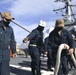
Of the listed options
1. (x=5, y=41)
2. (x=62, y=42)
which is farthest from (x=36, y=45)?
(x=5, y=41)

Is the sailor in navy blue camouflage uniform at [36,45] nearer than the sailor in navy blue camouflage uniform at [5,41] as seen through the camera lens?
No

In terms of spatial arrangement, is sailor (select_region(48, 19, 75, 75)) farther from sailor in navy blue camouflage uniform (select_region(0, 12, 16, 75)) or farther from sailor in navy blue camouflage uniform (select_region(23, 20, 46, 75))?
sailor in navy blue camouflage uniform (select_region(23, 20, 46, 75))

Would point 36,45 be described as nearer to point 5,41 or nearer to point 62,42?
point 62,42

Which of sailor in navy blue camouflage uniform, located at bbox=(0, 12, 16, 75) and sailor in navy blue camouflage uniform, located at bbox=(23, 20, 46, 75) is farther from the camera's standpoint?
sailor in navy blue camouflage uniform, located at bbox=(23, 20, 46, 75)

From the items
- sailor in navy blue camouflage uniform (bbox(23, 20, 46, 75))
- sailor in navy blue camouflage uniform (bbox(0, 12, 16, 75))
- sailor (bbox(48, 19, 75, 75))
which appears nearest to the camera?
sailor in navy blue camouflage uniform (bbox(0, 12, 16, 75))

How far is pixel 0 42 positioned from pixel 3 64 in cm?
46

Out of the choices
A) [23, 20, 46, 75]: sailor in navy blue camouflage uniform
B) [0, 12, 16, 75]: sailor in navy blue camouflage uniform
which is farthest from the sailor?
[23, 20, 46, 75]: sailor in navy blue camouflage uniform

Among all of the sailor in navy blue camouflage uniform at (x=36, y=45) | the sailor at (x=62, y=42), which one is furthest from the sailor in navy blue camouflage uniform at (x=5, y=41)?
the sailor in navy blue camouflage uniform at (x=36, y=45)

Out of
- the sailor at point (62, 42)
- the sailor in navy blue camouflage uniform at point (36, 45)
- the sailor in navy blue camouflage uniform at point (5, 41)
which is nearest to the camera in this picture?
the sailor in navy blue camouflage uniform at point (5, 41)

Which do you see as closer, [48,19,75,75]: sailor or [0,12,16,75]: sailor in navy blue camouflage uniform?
[0,12,16,75]: sailor in navy blue camouflage uniform

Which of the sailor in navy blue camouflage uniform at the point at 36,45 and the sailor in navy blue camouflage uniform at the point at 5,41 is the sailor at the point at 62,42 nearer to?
the sailor in navy blue camouflage uniform at the point at 5,41

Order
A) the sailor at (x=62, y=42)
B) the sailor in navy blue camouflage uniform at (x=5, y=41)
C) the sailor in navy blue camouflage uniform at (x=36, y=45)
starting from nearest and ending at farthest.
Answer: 1. the sailor in navy blue camouflage uniform at (x=5, y=41)
2. the sailor at (x=62, y=42)
3. the sailor in navy blue camouflage uniform at (x=36, y=45)

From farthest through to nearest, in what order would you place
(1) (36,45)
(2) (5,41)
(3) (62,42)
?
(1) (36,45), (3) (62,42), (2) (5,41)

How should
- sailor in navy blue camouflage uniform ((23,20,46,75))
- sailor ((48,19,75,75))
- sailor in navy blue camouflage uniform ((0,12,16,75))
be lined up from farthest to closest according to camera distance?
sailor in navy blue camouflage uniform ((23,20,46,75))
sailor ((48,19,75,75))
sailor in navy blue camouflage uniform ((0,12,16,75))
